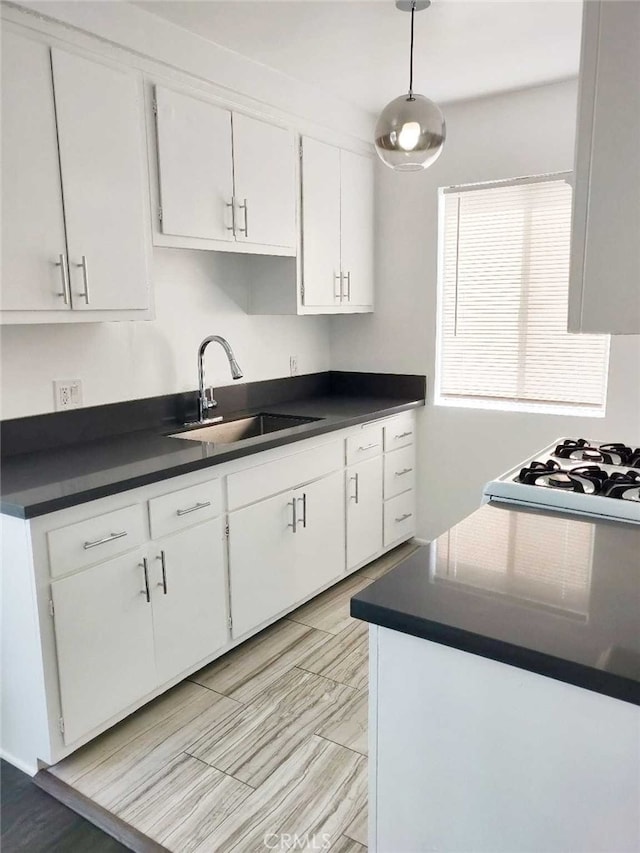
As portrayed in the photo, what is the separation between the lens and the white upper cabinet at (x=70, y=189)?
1945 mm

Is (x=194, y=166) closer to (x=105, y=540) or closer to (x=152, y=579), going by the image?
(x=105, y=540)

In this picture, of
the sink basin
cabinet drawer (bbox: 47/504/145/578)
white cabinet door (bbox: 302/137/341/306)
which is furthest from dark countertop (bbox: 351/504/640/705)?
white cabinet door (bbox: 302/137/341/306)

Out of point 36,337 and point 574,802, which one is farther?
point 36,337

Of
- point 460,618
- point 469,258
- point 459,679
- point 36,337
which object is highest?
point 469,258

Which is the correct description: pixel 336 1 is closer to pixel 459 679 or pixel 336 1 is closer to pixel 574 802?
pixel 459 679

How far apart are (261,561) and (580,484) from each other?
1.43 meters

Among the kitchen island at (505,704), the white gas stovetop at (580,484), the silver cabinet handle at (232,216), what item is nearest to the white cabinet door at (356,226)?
the silver cabinet handle at (232,216)

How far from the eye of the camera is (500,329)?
3471 millimetres

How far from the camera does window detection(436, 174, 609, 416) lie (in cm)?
323

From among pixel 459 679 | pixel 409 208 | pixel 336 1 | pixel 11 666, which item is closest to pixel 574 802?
pixel 459 679

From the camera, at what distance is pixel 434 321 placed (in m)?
3.64

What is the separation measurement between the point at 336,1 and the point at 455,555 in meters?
1.97

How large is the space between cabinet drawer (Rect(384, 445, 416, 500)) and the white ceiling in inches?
74.4

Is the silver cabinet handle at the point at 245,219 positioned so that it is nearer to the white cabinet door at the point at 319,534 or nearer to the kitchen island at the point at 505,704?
the white cabinet door at the point at 319,534
